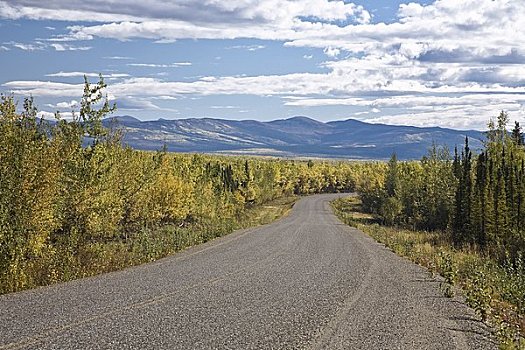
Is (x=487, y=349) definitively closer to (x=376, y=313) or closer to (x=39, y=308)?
(x=376, y=313)

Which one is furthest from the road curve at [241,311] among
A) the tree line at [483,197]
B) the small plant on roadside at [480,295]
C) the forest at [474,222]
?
Answer: the tree line at [483,197]

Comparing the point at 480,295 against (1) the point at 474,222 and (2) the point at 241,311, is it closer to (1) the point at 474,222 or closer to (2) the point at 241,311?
(2) the point at 241,311

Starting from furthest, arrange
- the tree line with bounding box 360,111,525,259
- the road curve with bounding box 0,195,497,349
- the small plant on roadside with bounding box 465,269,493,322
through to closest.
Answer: the tree line with bounding box 360,111,525,259, the small plant on roadside with bounding box 465,269,493,322, the road curve with bounding box 0,195,497,349

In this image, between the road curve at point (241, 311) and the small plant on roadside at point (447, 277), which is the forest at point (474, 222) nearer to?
the small plant on roadside at point (447, 277)

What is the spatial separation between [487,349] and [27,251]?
13.0 metres

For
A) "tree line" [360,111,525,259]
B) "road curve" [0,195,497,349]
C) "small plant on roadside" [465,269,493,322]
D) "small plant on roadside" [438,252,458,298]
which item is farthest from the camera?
"tree line" [360,111,525,259]

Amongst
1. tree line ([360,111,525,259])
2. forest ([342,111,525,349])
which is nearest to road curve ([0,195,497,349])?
forest ([342,111,525,349])

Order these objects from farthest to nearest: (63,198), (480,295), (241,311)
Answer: (63,198) < (480,295) < (241,311)

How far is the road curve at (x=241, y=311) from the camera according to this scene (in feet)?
35.2

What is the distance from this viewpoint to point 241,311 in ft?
44.3

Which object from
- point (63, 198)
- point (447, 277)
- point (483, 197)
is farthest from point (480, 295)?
point (483, 197)

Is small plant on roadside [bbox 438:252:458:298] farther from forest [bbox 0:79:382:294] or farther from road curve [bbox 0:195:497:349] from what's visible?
forest [bbox 0:79:382:294]

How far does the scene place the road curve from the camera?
10.7 metres

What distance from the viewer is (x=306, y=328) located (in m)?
12.0
